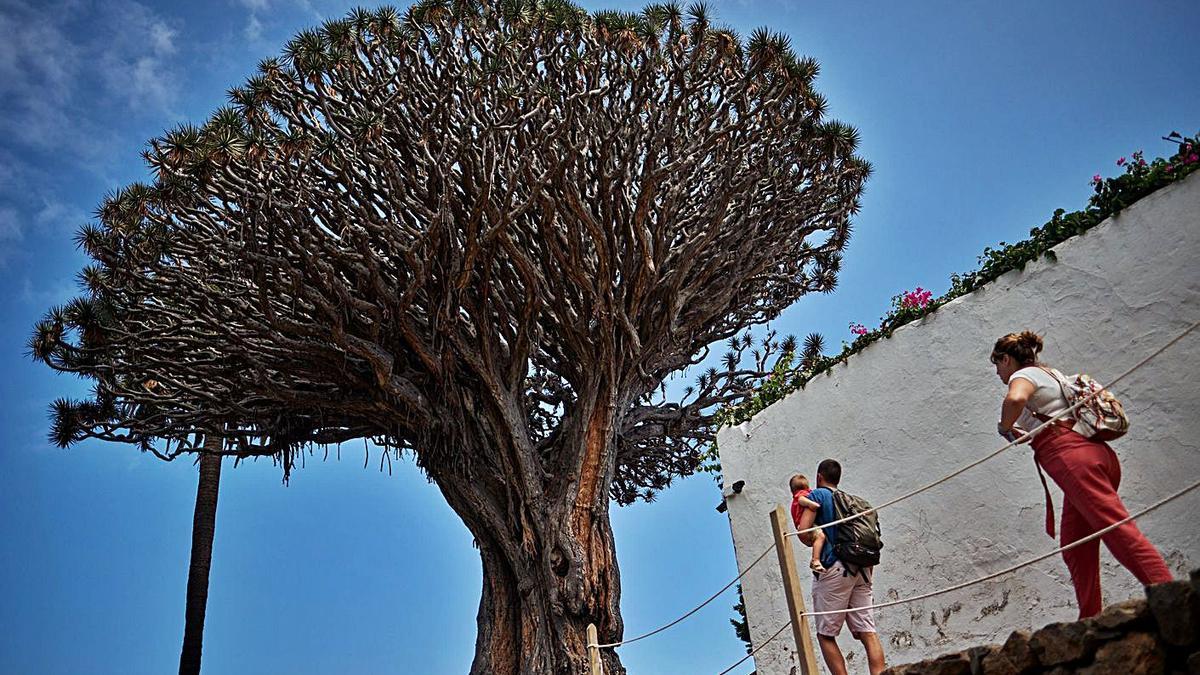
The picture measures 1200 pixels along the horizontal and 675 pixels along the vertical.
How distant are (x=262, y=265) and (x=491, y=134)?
2.70m

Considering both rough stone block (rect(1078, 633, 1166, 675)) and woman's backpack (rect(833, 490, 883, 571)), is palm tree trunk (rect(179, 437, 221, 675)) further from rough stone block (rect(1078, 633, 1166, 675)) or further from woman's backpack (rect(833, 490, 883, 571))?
rough stone block (rect(1078, 633, 1166, 675))

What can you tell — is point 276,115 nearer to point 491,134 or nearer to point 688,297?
point 491,134

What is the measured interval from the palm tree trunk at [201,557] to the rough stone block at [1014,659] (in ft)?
36.9

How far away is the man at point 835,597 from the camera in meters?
5.04

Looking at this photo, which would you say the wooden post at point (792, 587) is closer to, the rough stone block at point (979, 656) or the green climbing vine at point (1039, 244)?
the rough stone block at point (979, 656)

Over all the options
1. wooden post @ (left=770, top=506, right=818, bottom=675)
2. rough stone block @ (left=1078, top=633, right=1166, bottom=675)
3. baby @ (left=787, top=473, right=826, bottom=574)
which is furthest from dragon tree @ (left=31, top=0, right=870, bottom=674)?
rough stone block @ (left=1078, top=633, right=1166, bottom=675)

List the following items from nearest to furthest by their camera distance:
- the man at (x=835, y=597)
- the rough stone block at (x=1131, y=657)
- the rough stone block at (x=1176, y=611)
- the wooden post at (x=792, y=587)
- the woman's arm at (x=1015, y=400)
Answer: the rough stone block at (x=1176, y=611) → the rough stone block at (x=1131, y=657) → the woman's arm at (x=1015, y=400) → the wooden post at (x=792, y=587) → the man at (x=835, y=597)

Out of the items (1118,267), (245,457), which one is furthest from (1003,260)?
(245,457)

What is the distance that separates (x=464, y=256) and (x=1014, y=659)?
7.74 meters

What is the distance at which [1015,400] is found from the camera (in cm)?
419

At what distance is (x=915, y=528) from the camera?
6.41 m

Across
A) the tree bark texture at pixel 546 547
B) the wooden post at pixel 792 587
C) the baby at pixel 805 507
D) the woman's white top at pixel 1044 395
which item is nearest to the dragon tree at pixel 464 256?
the tree bark texture at pixel 546 547

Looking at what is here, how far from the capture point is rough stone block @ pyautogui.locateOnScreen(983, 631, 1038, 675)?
3623mm

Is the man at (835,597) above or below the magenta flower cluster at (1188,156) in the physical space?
below
